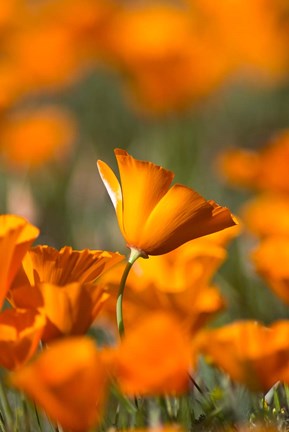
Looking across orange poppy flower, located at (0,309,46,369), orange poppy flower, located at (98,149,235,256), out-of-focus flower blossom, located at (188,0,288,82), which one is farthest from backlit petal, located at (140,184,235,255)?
Result: out-of-focus flower blossom, located at (188,0,288,82)

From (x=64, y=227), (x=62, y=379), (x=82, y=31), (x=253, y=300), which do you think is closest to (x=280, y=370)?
(x=62, y=379)

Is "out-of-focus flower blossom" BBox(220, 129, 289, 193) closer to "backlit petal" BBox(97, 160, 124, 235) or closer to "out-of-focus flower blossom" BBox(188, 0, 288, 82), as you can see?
"backlit petal" BBox(97, 160, 124, 235)

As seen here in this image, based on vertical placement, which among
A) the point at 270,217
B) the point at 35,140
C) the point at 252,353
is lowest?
the point at 35,140

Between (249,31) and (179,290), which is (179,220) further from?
(249,31)

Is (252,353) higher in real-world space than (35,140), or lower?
higher

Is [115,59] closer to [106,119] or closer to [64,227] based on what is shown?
[106,119]

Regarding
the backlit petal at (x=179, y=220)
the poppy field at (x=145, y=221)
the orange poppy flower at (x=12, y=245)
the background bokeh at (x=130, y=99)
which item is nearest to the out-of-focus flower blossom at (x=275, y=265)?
the poppy field at (x=145, y=221)

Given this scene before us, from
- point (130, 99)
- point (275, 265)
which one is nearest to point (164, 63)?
point (130, 99)
